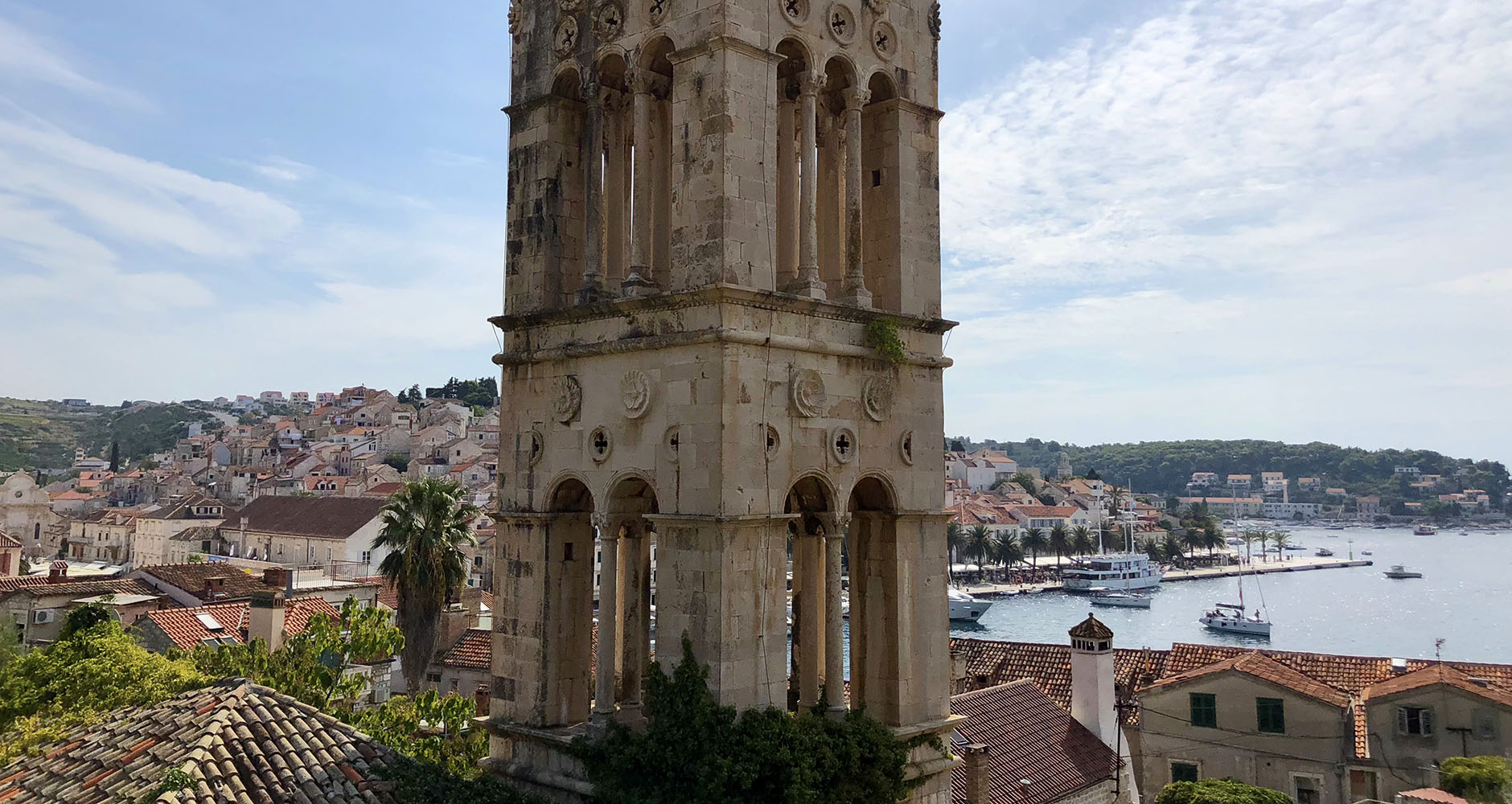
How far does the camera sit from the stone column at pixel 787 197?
13.7m

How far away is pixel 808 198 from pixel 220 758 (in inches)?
370

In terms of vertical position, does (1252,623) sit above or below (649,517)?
below

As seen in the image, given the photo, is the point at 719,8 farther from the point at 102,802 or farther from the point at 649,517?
the point at 102,802

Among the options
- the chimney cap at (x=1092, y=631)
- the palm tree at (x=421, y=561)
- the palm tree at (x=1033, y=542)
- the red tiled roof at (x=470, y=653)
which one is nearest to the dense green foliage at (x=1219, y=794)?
the chimney cap at (x=1092, y=631)

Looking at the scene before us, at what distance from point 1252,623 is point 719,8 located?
10691 cm

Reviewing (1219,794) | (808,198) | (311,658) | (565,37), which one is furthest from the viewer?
(1219,794)

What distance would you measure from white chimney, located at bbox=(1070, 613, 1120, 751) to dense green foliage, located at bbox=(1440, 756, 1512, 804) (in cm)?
797

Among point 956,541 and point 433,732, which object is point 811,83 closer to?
point 433,732

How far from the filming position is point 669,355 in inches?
496

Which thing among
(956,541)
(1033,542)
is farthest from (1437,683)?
(1033,542)

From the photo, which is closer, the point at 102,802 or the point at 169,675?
the point at 102,802

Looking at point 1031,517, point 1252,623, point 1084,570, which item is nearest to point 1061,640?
point 1252,623

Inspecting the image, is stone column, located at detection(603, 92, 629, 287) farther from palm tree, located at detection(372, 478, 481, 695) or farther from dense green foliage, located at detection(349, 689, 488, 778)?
palm tree, located at detection(372, 478, 481, 695)

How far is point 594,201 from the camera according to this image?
573 inches
